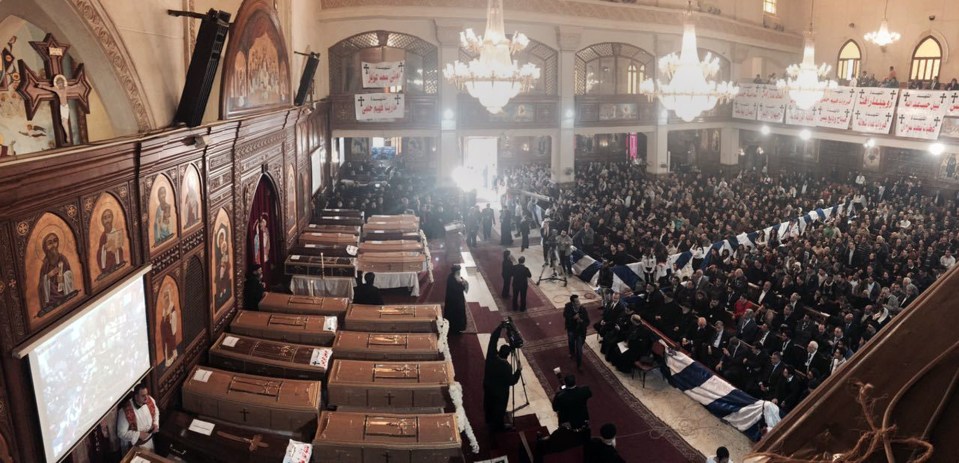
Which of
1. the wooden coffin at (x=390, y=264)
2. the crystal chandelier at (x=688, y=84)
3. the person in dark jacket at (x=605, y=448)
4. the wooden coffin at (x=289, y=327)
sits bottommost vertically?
the person in dark jacket at (x=605, y=448)

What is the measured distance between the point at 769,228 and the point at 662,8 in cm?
1016

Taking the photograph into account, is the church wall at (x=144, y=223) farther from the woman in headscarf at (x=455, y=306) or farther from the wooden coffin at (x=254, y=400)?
the woman in headscarf at (x=455, y=306)

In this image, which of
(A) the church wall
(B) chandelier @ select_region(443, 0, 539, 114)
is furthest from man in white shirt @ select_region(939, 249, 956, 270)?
(A) the church wall

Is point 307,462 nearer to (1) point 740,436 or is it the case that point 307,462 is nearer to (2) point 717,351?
(1) point 740,436

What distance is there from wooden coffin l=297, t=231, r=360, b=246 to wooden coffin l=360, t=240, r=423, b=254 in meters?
0.28

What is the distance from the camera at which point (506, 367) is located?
26.0ft

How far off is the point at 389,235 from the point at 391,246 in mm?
1145

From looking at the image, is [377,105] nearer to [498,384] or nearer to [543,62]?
[543,62]

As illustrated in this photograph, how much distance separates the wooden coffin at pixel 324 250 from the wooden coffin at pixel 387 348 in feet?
13.5

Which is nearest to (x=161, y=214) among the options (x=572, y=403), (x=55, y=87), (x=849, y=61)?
(x=55, y=87)

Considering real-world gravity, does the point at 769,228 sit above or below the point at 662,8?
below

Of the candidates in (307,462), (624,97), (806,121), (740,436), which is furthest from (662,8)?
(307,462)

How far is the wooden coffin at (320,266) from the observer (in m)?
12.2

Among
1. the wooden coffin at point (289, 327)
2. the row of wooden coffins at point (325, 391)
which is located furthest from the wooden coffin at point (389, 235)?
the wooden coffin at point (289, 327)
